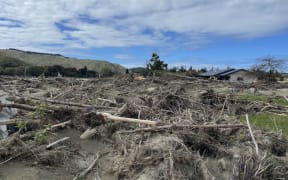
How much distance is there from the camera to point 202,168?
16.2ft

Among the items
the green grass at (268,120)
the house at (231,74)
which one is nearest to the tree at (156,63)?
the house at (231,74)

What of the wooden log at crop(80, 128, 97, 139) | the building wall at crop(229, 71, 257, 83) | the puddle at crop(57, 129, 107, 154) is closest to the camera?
the puddle at crop(57, 129, 107, 154)

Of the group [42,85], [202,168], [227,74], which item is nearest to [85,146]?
[202,168]

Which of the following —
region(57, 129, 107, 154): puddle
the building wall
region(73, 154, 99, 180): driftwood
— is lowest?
region(73, 154, 99, 180): driftwood

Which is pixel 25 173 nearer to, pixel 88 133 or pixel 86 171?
pixel 86 171

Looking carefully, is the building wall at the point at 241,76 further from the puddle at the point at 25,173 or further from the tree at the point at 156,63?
the puddle at the point at 25,173

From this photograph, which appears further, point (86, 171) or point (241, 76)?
point (241, 76)

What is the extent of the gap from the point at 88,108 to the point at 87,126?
0.93m

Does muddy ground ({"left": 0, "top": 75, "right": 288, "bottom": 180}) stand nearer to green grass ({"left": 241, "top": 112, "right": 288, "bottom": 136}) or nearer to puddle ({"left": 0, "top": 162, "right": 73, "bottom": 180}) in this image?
puddle ({"left": 0, "top": 162, "right": 73, "bottom": 180})

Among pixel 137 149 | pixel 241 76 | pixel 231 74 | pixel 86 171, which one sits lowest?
pixel 86 171

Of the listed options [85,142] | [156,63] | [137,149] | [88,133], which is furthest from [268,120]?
[156,63]

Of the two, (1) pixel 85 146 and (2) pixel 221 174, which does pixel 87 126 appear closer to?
(1) pixel 85 146

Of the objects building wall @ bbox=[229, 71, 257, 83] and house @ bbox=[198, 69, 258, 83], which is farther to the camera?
house @ bbox=[198, 69, 258, 83]

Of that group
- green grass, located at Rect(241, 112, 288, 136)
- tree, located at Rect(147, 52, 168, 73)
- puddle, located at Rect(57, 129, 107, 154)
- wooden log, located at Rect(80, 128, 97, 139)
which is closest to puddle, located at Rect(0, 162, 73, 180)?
puddle, located at Rect(57, 129, 107, 154)
